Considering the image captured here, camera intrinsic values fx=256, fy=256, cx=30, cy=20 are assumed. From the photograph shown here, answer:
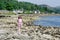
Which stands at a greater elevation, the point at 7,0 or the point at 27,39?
the point at 27,39

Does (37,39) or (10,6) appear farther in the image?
(10,6)

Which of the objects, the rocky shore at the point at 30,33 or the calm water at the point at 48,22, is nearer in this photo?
the rocky shore at the point at 30,33

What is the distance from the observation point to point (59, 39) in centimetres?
2203

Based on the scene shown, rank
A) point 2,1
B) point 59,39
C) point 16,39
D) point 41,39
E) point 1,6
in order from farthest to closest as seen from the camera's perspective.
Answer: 1. point 2,1
2. point 1,6
3. point 59,39
4. point 41,39
5. point 16,39

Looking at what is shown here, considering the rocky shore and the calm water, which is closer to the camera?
the rocky shore

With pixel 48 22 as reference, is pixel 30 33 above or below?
above

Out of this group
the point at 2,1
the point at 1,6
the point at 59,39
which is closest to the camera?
the point at 59,39

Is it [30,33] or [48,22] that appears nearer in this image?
[30,33]

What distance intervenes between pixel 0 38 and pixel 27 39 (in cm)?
205

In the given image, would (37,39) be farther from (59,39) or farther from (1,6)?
(1,6)

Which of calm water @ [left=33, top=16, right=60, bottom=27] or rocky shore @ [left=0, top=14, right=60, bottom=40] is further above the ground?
rocky shore @ [left=0, top=14, right=60, bottom=40]

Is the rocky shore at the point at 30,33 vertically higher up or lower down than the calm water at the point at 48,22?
higher up

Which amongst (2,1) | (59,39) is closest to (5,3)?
(2,1)

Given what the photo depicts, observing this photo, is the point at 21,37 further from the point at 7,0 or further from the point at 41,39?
the point at 7,0
